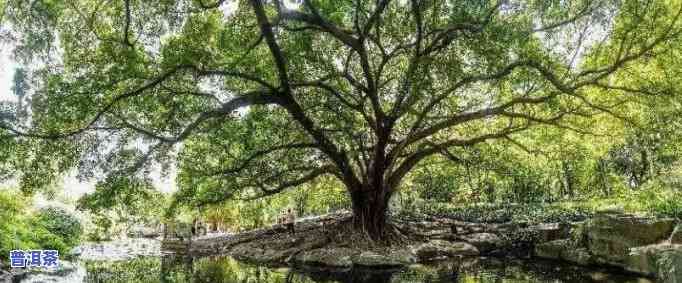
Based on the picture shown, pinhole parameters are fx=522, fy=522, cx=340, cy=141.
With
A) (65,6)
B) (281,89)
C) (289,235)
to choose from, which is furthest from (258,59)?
(289,235)

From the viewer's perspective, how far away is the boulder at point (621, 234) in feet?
43.2

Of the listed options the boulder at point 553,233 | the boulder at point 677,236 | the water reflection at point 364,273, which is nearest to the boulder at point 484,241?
the boulder at point 553,233

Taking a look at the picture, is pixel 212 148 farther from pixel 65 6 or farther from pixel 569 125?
pixel 569 125

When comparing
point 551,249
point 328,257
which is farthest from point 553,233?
point 328,257

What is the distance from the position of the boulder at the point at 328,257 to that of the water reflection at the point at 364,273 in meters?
0.99

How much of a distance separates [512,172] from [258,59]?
11635 mm

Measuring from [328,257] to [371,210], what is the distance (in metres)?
2.87

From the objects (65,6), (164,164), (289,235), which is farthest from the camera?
(289,235)

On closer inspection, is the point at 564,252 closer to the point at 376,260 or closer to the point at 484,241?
the point at 484,241

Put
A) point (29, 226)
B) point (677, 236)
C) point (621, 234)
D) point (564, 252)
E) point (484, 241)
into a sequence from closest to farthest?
point (677, 236) → point (621, 234) → point (29, 226) → point (564, 252) → point (484, 241)

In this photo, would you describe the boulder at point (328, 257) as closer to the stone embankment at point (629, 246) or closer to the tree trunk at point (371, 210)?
the tree trunk at point (371, 210)

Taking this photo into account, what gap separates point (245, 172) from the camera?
60.3 ft

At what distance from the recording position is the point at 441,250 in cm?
1867

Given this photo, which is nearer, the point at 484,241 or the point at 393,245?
the point at 393,245
